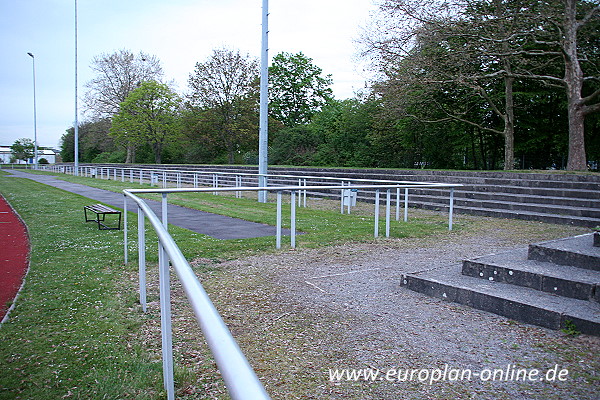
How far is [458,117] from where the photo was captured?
23.0m

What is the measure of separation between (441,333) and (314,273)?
7.60 feet

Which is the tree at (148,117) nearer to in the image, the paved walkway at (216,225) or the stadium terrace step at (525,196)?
the stadium terrace step at (525,196)

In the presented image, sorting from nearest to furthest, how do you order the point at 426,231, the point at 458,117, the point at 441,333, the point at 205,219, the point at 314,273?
1. the point at 441,333
2. the point at 314,273
3. the point at 426,231
4. the point at 205,219
5. the point at 458,117

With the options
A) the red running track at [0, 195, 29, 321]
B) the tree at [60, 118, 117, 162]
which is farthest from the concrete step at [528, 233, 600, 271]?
the tree at [60, 118, 117, 162]

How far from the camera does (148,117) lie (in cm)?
4562

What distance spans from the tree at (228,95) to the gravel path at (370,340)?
3824 centimetres

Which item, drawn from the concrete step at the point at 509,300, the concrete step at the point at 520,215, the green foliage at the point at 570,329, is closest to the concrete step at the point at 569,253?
the concrete step at the point at 509,300

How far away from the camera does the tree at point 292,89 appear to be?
54.7m

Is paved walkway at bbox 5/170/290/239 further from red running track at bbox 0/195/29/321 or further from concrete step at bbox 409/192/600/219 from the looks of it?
concrete step at bbox 409/192/600/219

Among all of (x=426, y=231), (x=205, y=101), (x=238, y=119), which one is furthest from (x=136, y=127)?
(x=426, y=231)

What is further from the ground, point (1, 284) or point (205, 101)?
point (205, 101)

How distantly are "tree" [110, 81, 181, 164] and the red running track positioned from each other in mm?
35356

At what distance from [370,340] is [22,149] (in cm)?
8760

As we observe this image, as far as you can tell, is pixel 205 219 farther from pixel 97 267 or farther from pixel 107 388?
pixel 107 388
